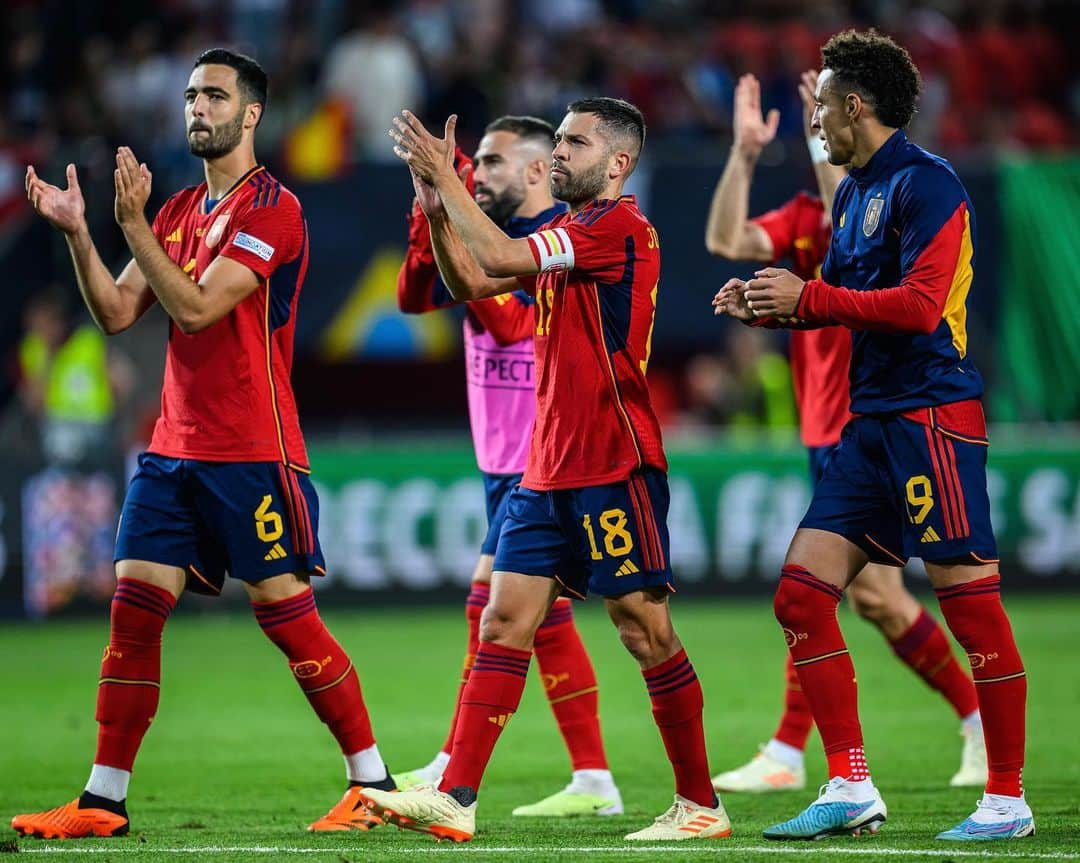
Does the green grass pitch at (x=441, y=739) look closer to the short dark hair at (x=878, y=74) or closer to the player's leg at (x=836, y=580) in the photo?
the player's leg at (x=836, y=580)

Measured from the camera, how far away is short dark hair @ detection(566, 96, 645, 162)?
6012 mm

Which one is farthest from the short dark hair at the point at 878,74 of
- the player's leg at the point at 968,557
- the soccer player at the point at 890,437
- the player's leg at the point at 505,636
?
the player's leg at the point at 505,636

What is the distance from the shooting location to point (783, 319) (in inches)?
223

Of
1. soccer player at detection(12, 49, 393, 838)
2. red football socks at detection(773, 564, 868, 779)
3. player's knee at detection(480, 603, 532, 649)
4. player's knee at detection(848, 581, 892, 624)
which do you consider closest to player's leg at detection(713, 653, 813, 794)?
player's knee at detection(848, 581, 892, 624)

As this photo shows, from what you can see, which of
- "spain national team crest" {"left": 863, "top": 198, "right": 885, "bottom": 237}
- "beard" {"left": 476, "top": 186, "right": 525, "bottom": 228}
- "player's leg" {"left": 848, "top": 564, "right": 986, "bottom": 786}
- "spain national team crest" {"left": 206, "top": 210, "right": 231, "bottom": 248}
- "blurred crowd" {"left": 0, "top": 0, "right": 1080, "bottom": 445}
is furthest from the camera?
"blurred crowd" {"left": 0, "top": 0, "right": 1080, "bottom": 445}

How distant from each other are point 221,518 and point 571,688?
1661mm

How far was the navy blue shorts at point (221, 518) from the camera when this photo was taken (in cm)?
612

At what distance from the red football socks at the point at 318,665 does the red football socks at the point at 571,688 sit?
904mm

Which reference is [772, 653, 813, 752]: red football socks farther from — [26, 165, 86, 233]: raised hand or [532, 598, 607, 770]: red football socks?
Result: [26, 165, 86, 233]: raised hand

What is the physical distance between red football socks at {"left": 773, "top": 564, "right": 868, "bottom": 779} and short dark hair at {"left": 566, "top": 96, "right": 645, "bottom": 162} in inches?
62.3

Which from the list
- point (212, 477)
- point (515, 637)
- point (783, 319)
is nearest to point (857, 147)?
point (783, 319)

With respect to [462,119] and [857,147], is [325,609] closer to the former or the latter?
[462,119]

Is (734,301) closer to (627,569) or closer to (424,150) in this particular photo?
(627,569)

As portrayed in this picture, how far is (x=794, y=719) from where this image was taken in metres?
7.55
